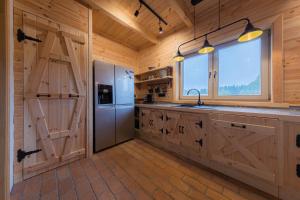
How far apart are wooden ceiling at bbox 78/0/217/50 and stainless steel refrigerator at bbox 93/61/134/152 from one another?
3.21ft

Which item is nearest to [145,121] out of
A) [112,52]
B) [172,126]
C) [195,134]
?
[172,126]

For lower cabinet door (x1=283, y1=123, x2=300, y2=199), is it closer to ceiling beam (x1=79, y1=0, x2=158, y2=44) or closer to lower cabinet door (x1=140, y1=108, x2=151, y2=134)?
lower cabinet door (x1=140, y1=108, x2=151, y2=134)

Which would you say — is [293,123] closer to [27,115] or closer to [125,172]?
[125,172]

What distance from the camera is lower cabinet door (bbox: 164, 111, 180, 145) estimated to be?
7.34 feet

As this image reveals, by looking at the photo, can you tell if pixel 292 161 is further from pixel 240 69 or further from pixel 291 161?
pixel 240 69

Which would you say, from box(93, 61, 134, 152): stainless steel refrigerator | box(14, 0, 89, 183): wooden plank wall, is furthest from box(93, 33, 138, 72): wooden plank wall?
box(14, 0, 89, 183): wooden plank wall

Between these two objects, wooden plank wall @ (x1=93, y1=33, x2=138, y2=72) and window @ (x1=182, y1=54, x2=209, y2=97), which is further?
wooden plank wall @ (x1=93, y1=33, x2=138, y2=72)

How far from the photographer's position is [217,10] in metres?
2.38

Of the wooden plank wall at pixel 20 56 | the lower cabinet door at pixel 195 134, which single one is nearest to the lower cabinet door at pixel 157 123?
the lower cabinet door at pixel 195 134

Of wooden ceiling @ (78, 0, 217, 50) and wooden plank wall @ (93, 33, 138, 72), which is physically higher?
wooden ceiling @ (78, 0, 217, 50)

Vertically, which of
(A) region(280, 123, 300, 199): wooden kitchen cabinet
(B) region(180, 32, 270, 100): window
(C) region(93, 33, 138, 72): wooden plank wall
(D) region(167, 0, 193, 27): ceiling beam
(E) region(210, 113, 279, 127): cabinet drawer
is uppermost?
(D) region(167, 0, 193, 27): ceiling beam

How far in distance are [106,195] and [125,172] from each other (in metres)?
0.43

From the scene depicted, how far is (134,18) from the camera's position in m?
2.89

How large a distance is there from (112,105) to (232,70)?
242cm
